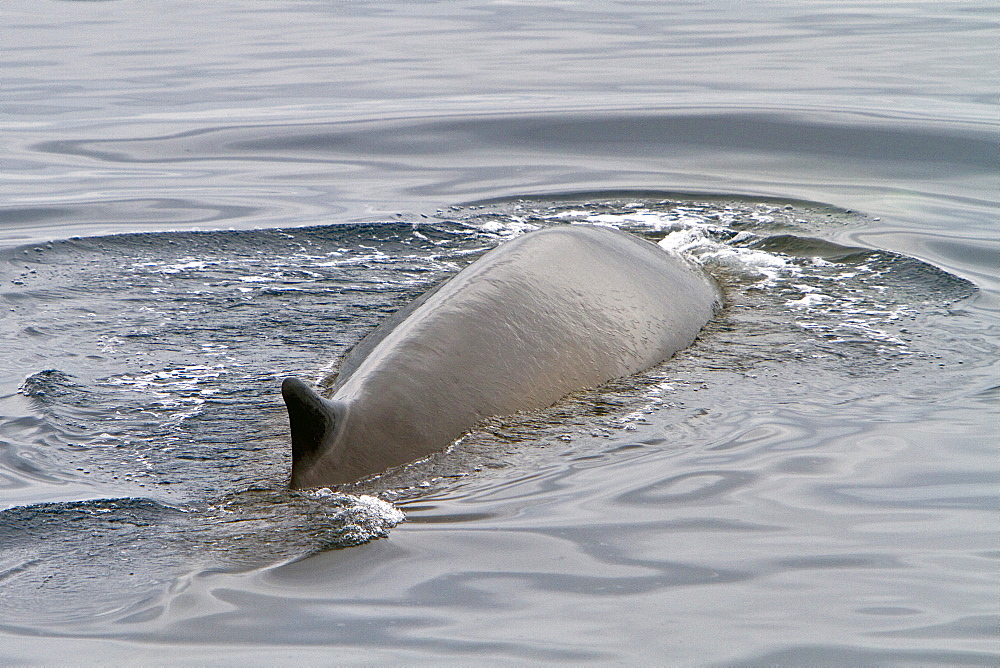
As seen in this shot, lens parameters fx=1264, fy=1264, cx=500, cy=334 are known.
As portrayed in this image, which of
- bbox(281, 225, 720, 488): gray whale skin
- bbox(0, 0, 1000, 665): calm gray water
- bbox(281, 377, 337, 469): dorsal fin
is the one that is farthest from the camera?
bbox(281, 225, 720, 488): gray whale skin

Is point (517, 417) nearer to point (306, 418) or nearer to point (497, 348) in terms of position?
point (497, 348)

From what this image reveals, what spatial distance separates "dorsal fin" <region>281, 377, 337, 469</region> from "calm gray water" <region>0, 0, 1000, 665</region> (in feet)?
0.45

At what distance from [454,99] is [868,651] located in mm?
12028

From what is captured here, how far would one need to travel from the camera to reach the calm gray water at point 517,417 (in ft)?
10.9

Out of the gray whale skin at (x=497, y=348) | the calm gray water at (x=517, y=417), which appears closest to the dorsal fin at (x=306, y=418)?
the gray whale skin at (x=497, y=348)

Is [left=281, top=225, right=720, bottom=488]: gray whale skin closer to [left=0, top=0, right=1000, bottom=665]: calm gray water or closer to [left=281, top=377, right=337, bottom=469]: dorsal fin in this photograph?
[left=281, top=377, right=337, bottom=469]: dorsal fin

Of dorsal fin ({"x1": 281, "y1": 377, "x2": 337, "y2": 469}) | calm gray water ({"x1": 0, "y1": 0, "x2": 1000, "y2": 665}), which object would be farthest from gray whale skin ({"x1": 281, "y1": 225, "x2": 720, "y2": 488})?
calm gray water ({"x1": 0, "y1": 0, "x2": 1000, "y2": 665})

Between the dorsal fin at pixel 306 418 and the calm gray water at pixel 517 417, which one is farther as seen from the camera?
the dorsal fin at pixel 306 418

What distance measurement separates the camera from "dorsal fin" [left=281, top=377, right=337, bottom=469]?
3.72m

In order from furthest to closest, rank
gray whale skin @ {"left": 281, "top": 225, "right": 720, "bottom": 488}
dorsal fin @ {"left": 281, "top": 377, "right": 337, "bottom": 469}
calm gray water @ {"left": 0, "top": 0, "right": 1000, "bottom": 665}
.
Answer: gray whale skin @ {"left": 281, "top": 225, "right": 720, "bottom": 488}
dorsal fin @ {"left": 281, "top": 377, "right": 337, "bottom": 469}
calm gray water @ {"left": 0, "top": 0, "right": 1000, "bottom": 665}

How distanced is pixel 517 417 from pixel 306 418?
3.29 feet

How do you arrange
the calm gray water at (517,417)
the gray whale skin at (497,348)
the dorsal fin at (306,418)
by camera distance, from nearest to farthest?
the calm gray water at (517,417)
the dorsal fin at (306,418)
the gray whale skin at (497,348)

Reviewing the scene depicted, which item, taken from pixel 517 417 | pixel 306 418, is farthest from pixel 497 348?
pixel 306 418

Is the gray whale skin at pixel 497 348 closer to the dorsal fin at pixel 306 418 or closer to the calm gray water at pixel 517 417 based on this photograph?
the dorsal fin at pixel 306 418
